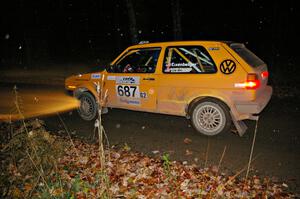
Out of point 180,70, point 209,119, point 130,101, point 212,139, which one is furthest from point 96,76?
point 212,139

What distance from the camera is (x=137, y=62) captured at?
22.8 feet

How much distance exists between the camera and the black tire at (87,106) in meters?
7.60

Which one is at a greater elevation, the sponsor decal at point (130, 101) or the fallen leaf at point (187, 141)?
the sponsor decal at point (130, 101)

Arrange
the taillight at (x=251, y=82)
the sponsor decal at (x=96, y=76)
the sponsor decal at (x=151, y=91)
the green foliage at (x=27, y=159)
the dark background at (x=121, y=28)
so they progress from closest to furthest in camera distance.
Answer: the green foliage at (x=27, y=159) < the taillight at (x=251, y=82) < the sponsor decal at (x=151, y=91) < the sponsor decal at (x=96, y=76) < the dark background at (x=121, y=28)

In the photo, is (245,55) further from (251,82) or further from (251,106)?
(251,106)

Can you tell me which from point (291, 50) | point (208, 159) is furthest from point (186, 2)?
point (208, 159)

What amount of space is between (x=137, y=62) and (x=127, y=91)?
0.71 metres

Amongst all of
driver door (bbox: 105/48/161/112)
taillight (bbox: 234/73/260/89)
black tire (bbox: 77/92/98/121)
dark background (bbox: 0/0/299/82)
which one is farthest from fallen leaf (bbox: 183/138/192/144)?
dark background (bbox: 0/0/299/82)

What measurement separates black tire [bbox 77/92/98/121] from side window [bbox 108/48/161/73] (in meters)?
0.99

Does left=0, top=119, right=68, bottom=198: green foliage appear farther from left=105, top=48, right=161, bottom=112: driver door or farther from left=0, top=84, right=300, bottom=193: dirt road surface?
left=105, top=48, right=161, bottom=112: driver door

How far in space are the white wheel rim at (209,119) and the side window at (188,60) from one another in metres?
0.78

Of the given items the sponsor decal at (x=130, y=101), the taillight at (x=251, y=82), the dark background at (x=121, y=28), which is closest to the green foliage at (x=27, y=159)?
the sponsor decal at (x=130, y=101)

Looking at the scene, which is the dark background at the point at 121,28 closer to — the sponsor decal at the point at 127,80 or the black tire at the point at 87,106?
the sponsor decal at the point at 127,80

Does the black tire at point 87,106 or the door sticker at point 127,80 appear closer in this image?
the door sticker at point 127,80
